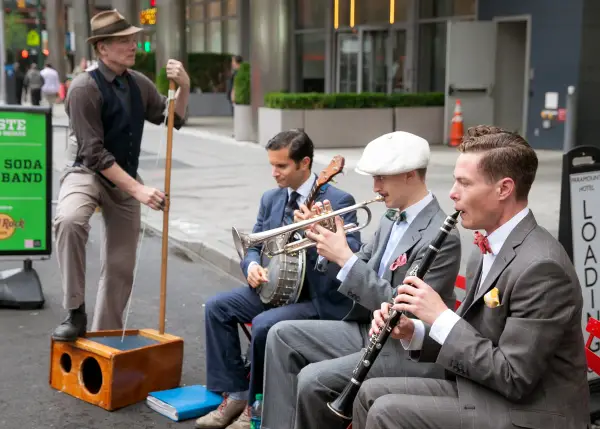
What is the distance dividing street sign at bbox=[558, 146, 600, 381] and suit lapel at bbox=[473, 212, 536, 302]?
1675mm

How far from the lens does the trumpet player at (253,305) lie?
4688 millimetres

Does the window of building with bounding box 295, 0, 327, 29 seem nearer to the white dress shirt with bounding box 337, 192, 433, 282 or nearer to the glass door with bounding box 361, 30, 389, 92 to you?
the glass door with bounding box 361, 30, 389, 92

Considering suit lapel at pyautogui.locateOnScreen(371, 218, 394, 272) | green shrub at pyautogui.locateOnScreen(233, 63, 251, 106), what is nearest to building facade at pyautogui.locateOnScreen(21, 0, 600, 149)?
green shrub at pyautogui.locateOnScreen(233, 63, 251, 106)

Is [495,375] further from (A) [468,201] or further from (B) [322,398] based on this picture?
(B) [322,398]

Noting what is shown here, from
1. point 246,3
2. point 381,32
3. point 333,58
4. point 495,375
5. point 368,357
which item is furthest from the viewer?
point 246,3

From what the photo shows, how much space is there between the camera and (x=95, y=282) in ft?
27.2

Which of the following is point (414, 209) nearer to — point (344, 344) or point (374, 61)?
point (344, 344)

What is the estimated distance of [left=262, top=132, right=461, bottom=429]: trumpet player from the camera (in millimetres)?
3828

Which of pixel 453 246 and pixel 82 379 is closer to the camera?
pixel 453 246

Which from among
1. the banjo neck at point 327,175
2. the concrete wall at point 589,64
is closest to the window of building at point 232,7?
the concrete wall at point 589,64

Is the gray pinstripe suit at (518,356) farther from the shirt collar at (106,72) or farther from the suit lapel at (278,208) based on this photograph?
the shirt collar at (106,72)

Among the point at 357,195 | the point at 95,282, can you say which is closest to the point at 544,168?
the point at 357,195

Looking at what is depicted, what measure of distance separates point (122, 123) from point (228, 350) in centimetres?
167

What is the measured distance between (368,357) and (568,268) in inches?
33.2
